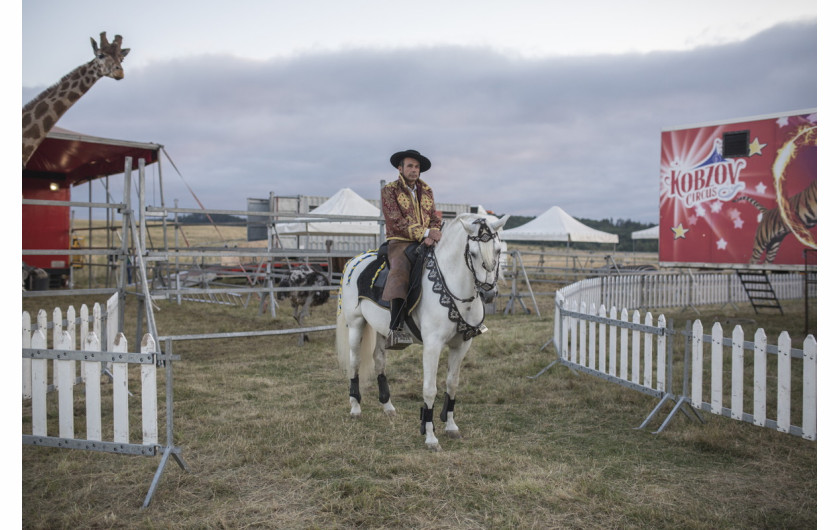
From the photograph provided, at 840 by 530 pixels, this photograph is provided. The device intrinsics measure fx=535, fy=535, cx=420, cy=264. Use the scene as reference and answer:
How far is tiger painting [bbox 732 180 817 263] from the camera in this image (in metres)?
10.8

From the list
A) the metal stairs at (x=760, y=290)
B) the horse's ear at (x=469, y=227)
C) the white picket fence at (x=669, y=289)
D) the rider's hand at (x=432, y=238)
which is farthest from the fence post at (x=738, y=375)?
the metal stairs at (x=760, y=290)

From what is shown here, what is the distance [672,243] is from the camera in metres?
13.2

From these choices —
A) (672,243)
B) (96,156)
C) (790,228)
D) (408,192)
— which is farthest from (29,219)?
(790,228)

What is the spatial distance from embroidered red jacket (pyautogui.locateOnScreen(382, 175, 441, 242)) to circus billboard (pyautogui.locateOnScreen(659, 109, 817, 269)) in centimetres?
889

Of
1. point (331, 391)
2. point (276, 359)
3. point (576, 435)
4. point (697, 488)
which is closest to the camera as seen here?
point (697, 488)

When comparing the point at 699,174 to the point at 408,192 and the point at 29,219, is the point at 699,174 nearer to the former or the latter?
the point at 408,192

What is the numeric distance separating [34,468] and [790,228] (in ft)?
42.8

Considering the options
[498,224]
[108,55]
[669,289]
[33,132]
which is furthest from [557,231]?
[33,132]

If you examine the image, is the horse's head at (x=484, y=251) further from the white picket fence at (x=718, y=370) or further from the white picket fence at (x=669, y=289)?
the white picket fence at (x=669, y=289)

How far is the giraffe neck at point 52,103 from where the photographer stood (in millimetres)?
4910

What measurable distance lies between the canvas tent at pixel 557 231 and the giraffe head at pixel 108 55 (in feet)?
68.7

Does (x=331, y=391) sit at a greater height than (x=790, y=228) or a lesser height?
lesser
